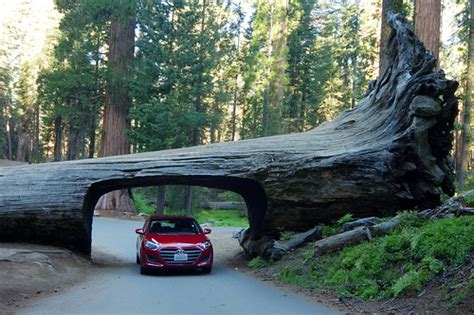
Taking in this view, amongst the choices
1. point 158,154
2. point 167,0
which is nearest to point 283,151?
point 158,154

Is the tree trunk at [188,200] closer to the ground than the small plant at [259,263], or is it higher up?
higher up

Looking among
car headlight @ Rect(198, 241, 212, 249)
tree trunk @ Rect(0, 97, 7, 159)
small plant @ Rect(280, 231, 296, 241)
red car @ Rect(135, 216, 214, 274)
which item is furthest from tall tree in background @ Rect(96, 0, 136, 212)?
tree trunk @ Rect(0, 97, 7, 159)

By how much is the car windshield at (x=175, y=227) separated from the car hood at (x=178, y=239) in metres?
0.48

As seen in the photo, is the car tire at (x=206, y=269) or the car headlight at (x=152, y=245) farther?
the car tire at (x=206, y=269)

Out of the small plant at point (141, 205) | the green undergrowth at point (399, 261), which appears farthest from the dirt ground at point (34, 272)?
the small plant at point (141, 205)

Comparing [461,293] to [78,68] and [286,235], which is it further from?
[78,68]

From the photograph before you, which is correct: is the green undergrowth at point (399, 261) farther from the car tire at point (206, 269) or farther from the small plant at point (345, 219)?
the car tire at point (206, 269)

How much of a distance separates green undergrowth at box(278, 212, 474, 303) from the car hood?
3307 mm

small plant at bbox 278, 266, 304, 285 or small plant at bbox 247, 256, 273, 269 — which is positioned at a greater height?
small plant at bbox 278, 266, 304, 285

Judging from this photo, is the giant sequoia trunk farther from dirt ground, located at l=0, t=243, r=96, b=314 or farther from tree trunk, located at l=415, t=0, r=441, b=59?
tree trunk, located at l=415, t=0, r=441, b=59

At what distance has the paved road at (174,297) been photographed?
7875 millimetres

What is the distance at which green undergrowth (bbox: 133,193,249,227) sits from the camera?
111ft

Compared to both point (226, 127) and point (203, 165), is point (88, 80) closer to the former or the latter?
point (203, 165)

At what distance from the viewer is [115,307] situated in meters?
8.09
